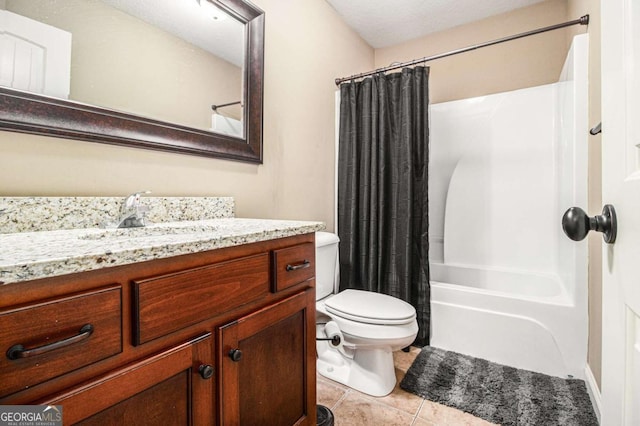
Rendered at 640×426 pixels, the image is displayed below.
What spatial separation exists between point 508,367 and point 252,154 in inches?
71.9

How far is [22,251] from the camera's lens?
55cm

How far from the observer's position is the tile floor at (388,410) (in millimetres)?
1342

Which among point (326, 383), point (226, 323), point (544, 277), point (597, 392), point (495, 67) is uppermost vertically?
point (495, 67)

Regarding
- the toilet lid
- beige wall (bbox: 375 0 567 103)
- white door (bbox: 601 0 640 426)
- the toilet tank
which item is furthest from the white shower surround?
white door (bbox: 601 0 640 426)

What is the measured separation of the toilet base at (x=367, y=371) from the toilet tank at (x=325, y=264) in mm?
373

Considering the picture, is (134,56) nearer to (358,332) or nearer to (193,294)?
(193,294)

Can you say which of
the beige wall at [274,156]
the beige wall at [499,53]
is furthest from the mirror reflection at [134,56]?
the beige wall at [499,53]

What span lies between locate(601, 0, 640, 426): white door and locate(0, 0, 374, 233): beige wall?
1.32 metres

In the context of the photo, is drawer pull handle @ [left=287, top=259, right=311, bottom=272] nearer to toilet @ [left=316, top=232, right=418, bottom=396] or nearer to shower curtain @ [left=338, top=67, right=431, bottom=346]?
toilet @ [left=316, top=232, right=418, bottom=396]

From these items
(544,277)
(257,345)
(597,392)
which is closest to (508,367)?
(597,392)

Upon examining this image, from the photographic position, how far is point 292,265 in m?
1.00

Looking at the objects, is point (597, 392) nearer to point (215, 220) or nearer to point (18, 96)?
point (215, 220)

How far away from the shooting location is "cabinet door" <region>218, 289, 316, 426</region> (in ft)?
2.55

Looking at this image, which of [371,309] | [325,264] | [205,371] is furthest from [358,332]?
[205,371]
